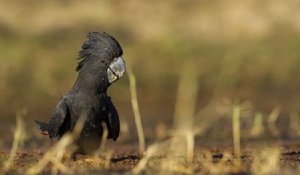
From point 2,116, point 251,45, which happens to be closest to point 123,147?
point 2,116

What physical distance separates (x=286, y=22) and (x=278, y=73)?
453 centimetres

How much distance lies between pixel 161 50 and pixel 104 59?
1231cm

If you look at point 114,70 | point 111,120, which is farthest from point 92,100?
point 114,70

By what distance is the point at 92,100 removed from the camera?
9.36m

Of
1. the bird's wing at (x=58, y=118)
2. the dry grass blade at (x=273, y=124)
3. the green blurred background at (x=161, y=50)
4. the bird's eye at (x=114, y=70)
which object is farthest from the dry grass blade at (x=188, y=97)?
the bird's wing at (x=58, y=118)

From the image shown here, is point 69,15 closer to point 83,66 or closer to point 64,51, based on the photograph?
point 64,51

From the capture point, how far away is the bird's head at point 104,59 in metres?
9.69

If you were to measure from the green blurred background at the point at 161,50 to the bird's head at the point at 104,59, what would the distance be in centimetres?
543

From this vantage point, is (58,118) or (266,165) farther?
(58,118)

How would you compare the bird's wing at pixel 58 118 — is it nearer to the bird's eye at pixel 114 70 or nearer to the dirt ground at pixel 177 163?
the dirt ground at pixel 177 163

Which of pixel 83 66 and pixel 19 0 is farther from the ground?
pixel 19 0

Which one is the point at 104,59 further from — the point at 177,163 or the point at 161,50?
the point at 161,50

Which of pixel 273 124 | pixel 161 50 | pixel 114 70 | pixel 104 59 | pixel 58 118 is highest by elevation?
pixel 161 50

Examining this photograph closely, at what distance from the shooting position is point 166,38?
22641mm
